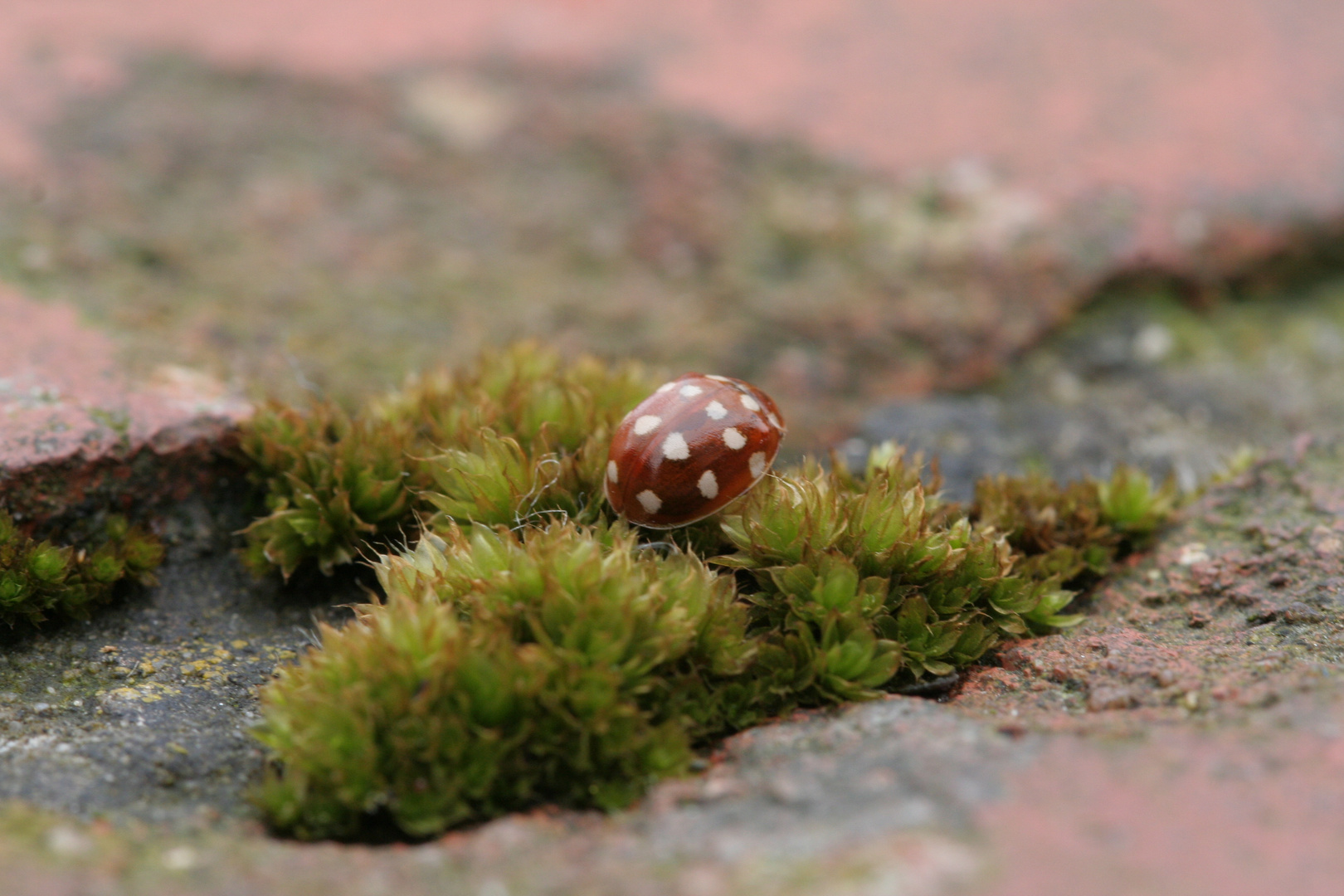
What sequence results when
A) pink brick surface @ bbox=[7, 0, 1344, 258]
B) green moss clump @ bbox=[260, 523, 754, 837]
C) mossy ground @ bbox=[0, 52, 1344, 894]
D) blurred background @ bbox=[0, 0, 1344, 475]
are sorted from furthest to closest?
pink brick surface @ bbox=[7, 0, 1344, 258] < blurred background @ bbox=[0, 0, 1344, 475] < green moss clump @ bbox=[260, 523, 754, 837] < mossy ground @ bbox=[0, 52, 1344, 894]

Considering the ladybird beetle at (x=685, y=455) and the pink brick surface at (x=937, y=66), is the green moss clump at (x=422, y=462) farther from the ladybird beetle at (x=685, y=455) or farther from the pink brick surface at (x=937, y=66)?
the pink brick surface at (x=937, y=66)

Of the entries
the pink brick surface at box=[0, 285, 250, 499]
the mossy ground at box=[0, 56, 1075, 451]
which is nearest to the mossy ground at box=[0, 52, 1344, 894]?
the mossy ground at box=[0, 56, 1075, 451]

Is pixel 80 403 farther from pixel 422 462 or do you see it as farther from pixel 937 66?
pixel 937 66

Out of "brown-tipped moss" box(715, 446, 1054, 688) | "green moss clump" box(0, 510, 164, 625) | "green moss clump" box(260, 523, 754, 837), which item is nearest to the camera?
"green moss clump" box(260, 523, 754, 837)

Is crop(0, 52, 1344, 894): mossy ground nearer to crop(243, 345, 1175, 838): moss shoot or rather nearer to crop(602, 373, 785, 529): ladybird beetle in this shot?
crop(243, 345, 1175, 838): moss shoot

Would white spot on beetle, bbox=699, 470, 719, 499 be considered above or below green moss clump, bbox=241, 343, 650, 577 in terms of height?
above

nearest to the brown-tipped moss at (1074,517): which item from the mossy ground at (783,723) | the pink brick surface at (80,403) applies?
the mossy ground at (783,723)

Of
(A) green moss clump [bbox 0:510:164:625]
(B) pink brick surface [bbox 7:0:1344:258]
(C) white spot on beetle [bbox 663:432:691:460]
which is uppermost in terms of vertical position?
(B) pink brick surface [bbox 7:0:1344:258]
